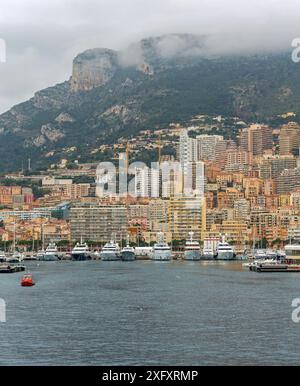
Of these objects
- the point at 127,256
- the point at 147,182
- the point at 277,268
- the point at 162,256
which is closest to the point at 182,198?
the point at 147,182

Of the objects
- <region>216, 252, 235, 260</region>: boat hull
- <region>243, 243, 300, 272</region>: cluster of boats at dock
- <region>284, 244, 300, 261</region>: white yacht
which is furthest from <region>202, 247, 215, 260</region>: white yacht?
<region>284, 244, 300, 261</region>: white yacht

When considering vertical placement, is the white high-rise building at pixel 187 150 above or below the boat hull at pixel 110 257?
above

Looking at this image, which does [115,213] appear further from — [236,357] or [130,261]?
[236,357]

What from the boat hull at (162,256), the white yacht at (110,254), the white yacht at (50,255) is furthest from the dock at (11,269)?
the white yacht at (50,255)

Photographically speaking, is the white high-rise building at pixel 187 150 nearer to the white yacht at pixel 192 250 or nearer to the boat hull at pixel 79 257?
the white yacht at pixel 192 250

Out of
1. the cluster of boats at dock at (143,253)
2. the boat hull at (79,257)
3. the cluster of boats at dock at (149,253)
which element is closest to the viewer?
the cluster of boats at dock at (149,253)

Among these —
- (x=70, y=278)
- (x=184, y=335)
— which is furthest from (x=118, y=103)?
(x=184, y=335)

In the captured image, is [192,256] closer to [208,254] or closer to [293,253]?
[208,254]

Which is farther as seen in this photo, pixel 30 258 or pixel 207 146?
pixel 207 146

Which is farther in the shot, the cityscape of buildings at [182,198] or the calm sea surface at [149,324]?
the cityscape of buildings at [182,198]

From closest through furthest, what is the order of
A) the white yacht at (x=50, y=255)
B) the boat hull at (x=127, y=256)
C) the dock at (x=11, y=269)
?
the dock at (x=11, y=269) < the boat hull at (x=127, y=256) < the white yacht at (x=50, y=255)
